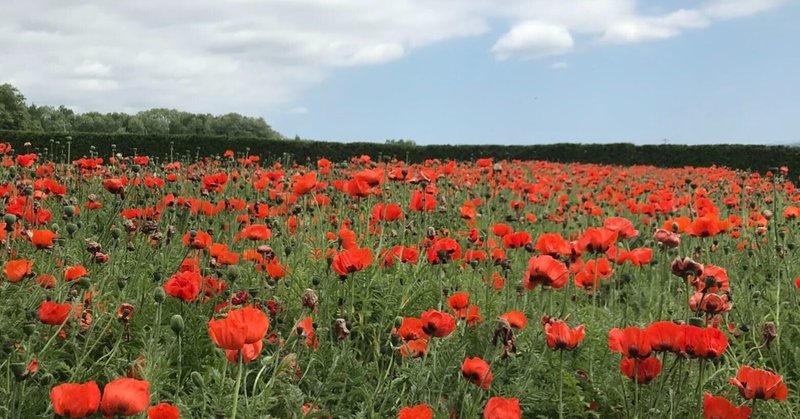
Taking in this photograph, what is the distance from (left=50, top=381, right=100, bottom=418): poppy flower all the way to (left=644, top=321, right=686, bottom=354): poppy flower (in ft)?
4.25

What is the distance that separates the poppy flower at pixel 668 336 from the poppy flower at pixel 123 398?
1205 mm

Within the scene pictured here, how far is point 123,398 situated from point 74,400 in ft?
0.34

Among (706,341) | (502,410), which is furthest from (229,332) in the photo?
(706,341)

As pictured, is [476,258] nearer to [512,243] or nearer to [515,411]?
[512,243]

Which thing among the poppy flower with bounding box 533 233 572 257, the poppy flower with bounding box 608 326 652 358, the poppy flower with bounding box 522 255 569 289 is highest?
the poppy flower with bounding box 533 233 572 257

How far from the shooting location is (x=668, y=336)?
6.07ft

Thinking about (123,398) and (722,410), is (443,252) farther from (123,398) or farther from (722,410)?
(123,398)

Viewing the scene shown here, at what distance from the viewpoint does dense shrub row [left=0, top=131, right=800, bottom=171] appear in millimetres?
18359

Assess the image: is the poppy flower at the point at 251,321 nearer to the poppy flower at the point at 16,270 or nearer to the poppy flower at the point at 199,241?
the poppy flower at the point at 16,270

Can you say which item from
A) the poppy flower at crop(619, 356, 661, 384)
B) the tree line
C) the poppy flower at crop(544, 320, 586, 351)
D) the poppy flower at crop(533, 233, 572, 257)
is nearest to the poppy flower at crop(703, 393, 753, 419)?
the poppy flower at crop(619, 356, 661, 384)

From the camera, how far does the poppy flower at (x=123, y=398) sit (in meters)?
1.52

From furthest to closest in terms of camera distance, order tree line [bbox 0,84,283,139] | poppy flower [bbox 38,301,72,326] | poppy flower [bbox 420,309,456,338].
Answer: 1. tree line [bbox 0,84,283,139]
2. poppy flower [bbox 38,301,72,326]
3. poppy flower [bbox 420,309,456,338]

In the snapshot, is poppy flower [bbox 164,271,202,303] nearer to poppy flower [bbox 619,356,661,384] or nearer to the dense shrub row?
poppy flower [bbox 619,356,661,384]

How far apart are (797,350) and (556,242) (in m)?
1.39
